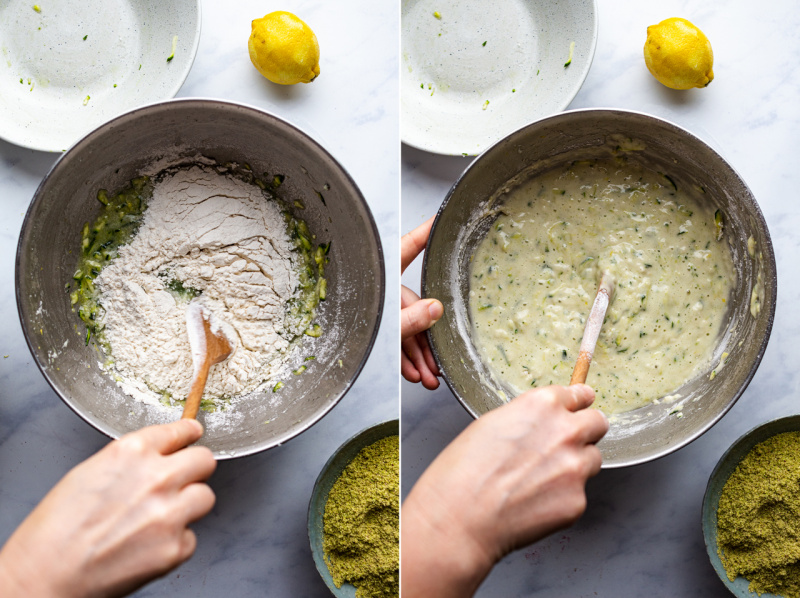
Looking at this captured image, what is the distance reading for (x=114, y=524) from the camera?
0.34 meters

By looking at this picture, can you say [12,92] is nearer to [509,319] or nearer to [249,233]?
[249,233]

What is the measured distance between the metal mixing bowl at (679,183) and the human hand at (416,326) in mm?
13

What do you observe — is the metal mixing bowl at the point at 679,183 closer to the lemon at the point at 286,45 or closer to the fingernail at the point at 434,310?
the fingernail at the point at 434,310

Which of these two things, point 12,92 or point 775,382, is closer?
point 12,92

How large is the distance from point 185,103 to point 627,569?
56 cm

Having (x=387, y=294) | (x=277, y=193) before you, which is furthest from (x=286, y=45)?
(x=387, y=294)

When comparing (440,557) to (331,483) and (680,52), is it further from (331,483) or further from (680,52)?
(680,52)

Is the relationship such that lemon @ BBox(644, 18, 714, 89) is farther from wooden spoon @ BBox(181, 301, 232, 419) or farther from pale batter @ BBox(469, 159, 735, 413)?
wooden spoon @ BBox(181, 301, 232, 419)

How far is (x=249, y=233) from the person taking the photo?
1.92 ft

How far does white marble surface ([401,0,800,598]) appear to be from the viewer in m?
0.53

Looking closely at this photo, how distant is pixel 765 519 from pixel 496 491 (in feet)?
1.34

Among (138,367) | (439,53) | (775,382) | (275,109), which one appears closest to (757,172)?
(775,382)

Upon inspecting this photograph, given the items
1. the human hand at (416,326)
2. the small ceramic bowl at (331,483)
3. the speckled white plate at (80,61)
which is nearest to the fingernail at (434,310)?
the human hand at (416,326)

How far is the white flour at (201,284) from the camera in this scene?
0.55m
